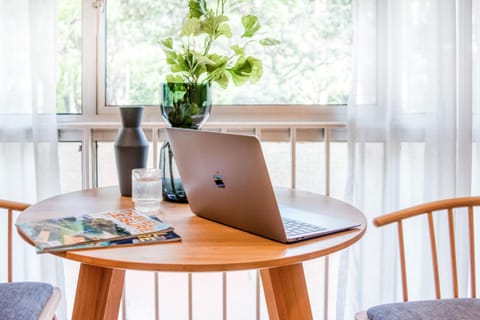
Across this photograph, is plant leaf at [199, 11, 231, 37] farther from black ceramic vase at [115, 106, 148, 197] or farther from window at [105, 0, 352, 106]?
window at [105, 0, 352, 106]

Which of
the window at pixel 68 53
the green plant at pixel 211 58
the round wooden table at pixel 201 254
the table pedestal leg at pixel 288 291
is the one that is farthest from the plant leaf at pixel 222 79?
the window at pixel 68 53

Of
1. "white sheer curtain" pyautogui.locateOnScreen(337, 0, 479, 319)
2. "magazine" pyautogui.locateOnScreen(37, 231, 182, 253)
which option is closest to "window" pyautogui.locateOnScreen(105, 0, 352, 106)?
"white sheer curtain" pyautogui.locateOnScreen(337, 0, 479, 319)

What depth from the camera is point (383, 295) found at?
5.87 ft

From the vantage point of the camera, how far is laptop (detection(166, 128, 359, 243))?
0.93m

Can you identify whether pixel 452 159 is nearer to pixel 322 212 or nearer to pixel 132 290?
pixel 322 212

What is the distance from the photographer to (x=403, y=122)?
1.75m

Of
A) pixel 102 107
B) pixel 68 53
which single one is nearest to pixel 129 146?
pixel 102 107

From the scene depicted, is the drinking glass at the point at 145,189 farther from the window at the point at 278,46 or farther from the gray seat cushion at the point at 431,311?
the window at the point at 278,46

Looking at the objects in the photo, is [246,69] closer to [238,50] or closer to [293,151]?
[238,50]

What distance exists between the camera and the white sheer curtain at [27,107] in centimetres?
171

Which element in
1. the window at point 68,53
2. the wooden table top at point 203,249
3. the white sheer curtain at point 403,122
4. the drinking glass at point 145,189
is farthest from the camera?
the window at point 68,53

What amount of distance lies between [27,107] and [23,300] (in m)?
0.83

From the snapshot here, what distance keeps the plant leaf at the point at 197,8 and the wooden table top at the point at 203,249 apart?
50 centimetres

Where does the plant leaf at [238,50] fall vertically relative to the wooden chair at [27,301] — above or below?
above
